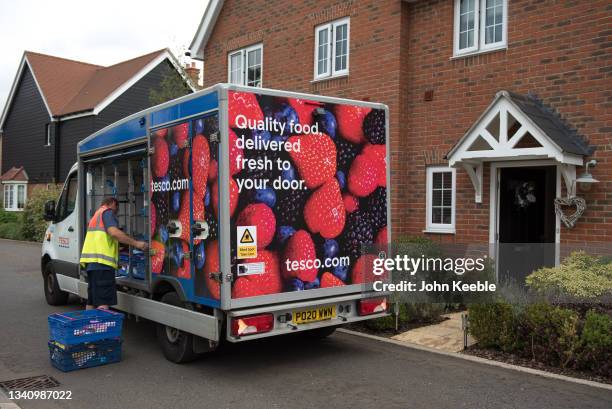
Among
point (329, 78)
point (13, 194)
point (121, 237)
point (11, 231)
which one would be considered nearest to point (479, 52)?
point (329, 78)

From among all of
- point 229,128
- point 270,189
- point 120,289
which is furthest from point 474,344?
point 120,289

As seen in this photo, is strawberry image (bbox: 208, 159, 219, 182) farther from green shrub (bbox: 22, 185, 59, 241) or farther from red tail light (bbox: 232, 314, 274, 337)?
green shrub (bbox: 22, 185, 59, 241)

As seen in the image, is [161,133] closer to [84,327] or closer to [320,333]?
[84,327]

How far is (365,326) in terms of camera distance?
7906 mm

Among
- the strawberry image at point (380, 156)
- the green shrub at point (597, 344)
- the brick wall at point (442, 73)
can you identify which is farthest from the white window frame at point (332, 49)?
the green shrub at point (597, 344)

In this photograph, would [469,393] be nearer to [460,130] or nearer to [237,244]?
[237,244]

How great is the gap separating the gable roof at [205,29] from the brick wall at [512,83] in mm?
5889

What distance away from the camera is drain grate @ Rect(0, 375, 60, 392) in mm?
5633

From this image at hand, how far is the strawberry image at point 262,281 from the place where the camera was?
5.57 m

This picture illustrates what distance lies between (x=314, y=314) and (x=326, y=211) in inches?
42.0

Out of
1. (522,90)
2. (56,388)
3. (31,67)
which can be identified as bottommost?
(56,388)

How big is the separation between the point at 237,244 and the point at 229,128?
1.07 m

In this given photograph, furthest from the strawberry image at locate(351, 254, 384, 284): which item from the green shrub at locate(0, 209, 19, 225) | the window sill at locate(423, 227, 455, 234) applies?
the green shrub at locate(0, 209, 19, 225)

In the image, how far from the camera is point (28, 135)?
34.1 meters
